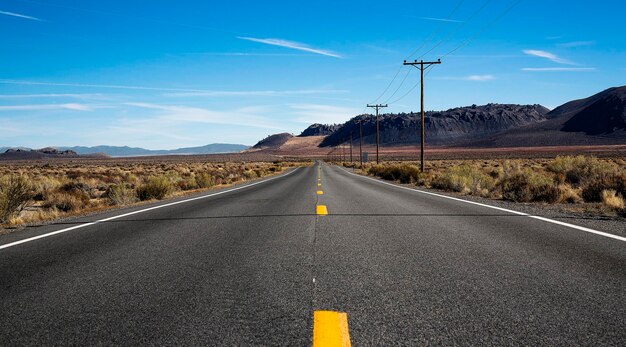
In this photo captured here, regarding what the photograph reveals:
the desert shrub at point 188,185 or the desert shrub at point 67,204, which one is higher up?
the desert shrub at point 67,204

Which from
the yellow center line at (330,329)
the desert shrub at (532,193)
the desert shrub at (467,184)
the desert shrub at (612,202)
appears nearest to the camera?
the yellow center line at (330,329)

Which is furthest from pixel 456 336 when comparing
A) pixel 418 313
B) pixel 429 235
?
pixel 429 235

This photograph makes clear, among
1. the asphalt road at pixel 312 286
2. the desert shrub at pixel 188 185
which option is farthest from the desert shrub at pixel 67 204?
the desert shrub at pixel 188 185

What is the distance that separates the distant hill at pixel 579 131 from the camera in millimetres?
166250

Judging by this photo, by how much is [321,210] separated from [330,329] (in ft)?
25.4

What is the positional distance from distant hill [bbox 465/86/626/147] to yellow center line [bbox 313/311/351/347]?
603ft

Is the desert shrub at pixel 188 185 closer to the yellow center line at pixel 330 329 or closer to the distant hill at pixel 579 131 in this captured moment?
the yellow center line at pixel 330 329

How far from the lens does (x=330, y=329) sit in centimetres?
317

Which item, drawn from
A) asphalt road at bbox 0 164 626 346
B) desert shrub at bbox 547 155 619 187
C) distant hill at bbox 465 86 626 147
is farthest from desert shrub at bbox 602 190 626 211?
distant hill at bbox 465 86 626 147

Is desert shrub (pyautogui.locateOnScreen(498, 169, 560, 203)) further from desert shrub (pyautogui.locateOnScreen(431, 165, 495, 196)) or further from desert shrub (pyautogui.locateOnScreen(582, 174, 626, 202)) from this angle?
desert shrub (pyautogui.locateOnScreen(431, 165, 495, 196))

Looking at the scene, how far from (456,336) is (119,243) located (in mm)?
5490

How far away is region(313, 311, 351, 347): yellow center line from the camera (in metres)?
2.96

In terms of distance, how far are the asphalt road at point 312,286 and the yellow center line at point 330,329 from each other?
0.19ft

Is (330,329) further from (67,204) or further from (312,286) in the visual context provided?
(67,204)
